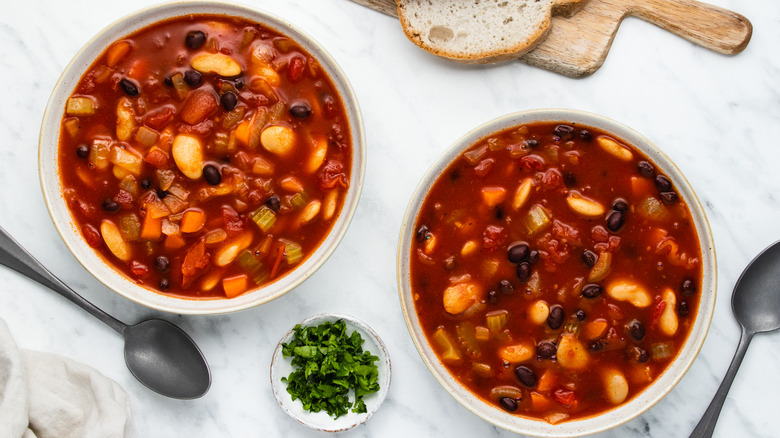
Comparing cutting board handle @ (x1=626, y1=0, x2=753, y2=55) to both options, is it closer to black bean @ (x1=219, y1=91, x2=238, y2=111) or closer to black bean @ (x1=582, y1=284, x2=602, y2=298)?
black bean @ (x1=582, y1=284, x2=602, y2=298)

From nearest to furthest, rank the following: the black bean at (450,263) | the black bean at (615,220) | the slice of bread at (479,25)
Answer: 1. the black bean at (615,220)
2. the black bean at (450,263)
3. the slice of bread at (479,25)

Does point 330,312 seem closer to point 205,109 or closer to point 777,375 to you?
point 205,109

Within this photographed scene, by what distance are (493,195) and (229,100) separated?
4.23ft

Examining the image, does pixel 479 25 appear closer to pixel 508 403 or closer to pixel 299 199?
pixel 299 199

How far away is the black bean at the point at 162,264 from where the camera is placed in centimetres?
301

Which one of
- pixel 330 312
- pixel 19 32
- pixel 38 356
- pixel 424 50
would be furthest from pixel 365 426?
pixel 19 32

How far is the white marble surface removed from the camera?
10.6ft

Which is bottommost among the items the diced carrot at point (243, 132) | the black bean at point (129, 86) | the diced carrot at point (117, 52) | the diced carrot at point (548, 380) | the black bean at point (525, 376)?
the diced carrot at point (548, 380)

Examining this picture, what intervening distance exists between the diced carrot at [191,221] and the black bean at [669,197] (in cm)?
214

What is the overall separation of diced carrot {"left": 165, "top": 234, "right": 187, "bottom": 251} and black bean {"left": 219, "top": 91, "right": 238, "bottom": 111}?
648 millimetres

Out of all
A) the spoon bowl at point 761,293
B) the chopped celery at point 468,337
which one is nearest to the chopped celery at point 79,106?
the chopped celery at point 468,337

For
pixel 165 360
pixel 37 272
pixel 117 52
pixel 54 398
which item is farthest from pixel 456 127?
pixel 54 398

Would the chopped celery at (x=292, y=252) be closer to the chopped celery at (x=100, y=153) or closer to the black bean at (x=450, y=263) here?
the black bean at (x=450, y=263)

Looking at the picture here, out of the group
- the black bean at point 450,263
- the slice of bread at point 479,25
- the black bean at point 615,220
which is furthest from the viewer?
the slice of bread at point 479,25
